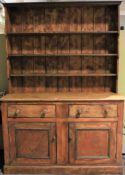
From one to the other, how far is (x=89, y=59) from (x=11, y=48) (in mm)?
1012

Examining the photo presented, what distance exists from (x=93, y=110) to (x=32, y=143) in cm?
79

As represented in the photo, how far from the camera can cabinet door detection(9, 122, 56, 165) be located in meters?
2.39

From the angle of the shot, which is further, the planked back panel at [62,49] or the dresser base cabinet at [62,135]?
the planked back panel at [62,49]

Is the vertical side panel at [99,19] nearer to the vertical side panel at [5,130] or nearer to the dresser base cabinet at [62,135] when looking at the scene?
Answer: the dresser base cabinet at [62,135]

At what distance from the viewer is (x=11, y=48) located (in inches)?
107

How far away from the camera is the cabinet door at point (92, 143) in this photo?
7.78 feet

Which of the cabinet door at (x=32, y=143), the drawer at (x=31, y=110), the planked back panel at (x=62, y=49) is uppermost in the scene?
the planked back panel at (x=62, y=49)

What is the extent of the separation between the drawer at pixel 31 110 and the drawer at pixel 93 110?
234 millimetres

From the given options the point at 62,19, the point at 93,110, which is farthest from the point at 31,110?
the point at 62,19

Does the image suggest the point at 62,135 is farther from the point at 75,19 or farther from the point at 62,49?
the point at 75,19

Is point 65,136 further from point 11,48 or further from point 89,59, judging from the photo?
point 11,48

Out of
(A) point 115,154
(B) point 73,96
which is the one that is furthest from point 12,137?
(A) point 115,154

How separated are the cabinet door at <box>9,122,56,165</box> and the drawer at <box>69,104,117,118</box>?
0.29 m

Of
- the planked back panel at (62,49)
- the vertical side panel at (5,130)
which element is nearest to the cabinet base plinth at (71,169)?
the vertical side panel at (5,130)
